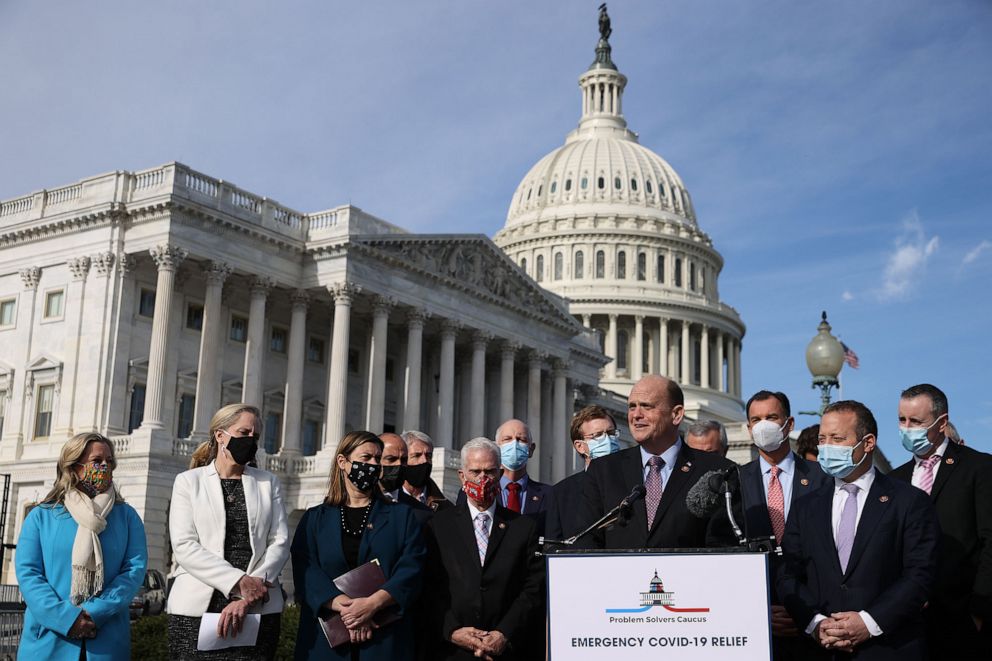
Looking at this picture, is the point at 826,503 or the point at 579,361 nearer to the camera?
the point at 826,503

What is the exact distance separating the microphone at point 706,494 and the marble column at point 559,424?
171ft

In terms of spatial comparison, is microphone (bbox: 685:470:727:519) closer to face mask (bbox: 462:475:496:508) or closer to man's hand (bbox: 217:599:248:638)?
face mask (bbox: 462:475:496:508)

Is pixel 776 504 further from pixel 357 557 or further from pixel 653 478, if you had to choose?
pixel 357 557

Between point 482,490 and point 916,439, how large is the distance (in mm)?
3751

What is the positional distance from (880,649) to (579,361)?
59909 millimetres

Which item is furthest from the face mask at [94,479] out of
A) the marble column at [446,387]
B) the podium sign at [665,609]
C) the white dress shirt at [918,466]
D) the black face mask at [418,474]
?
the marble column at [446,387]

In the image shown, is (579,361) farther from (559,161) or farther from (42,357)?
(559,161)

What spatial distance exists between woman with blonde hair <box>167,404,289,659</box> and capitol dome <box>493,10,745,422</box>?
90.6 m

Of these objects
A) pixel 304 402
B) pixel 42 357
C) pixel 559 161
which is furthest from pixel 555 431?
pixel 559 161

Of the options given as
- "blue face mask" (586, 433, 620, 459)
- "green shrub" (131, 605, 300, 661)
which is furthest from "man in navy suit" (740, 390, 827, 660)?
"green shrub" (131, 605, 300, 661)

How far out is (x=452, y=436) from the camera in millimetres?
56531

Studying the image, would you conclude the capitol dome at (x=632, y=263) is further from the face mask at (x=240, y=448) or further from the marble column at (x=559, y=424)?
the face mask at (x=240, y=448)

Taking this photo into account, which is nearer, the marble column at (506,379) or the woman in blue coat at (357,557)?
the woman in blue coat at (357,557)

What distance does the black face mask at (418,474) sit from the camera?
39.3 feet
